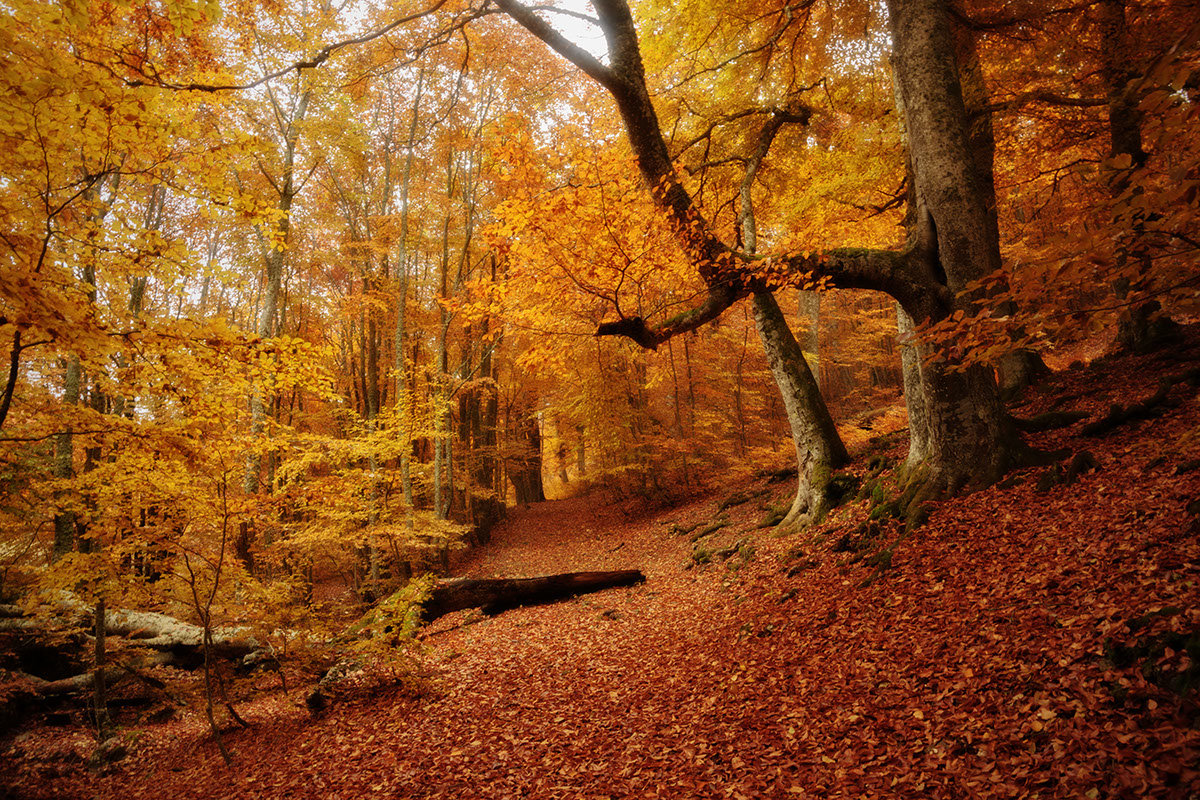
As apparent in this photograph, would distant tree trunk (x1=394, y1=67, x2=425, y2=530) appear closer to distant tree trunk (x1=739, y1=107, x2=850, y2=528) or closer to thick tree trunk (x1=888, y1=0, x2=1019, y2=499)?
distant tree trunk (x1=739, y1=107, x2=850, y2=528)

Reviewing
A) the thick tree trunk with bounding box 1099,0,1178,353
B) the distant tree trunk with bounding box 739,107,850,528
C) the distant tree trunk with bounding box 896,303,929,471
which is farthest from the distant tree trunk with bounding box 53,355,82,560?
the thick tree trunk with bounding box 1099,0,1178,353

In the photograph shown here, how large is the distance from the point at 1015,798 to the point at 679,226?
5.28 metres

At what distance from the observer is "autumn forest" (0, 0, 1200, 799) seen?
283 cm

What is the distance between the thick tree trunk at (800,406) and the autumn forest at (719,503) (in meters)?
0.08

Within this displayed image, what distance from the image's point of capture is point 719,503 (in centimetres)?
1320

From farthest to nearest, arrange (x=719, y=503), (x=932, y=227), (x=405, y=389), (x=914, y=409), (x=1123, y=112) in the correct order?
(x=719, y=503) → (x=405, y=389) → (x=1123, y=112) → (x=914, y=409) → (x=932, y=227)

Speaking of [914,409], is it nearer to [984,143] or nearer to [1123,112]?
[984,143]

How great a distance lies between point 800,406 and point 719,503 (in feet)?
17.1

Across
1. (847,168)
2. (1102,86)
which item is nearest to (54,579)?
(847,168)

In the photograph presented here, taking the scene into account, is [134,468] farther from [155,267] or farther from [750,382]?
[750,382]

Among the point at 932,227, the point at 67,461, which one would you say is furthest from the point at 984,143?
the point at 67,461

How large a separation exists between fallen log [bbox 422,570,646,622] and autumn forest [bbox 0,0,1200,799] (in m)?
0.07

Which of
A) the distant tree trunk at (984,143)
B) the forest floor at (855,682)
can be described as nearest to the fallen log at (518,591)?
the forest floor at (855,682)

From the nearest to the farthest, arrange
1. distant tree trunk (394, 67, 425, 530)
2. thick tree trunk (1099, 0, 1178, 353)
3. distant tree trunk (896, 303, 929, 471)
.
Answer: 1. distant tree trunk (896, 303, 929, 471)
2. thick tree trunk (1099, 0, 1178, 353)
3. distant tree trunk (394, 67, 425, 530)
